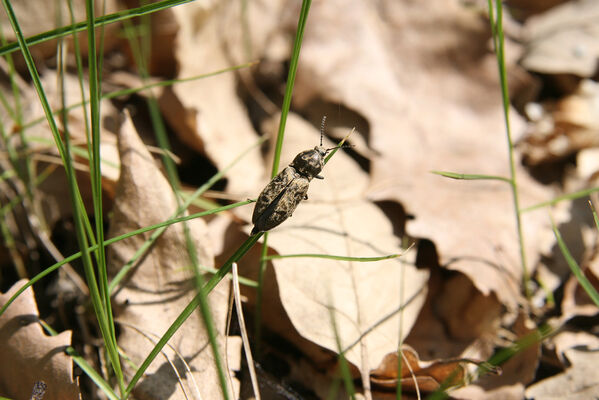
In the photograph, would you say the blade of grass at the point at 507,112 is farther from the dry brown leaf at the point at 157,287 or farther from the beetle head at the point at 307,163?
the dry brown leaf at the point at 157,287

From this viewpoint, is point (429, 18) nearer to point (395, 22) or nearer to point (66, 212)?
point (395, 22)

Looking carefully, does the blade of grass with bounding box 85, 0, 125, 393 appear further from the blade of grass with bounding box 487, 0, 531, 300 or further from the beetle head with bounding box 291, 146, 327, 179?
the blade of grass with bounding box 487, 0, 531, 300

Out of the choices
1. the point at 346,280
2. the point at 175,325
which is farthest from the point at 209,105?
the point at 175,325

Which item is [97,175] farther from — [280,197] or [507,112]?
[507,112]

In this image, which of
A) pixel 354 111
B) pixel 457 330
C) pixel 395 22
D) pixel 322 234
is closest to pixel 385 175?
pixel 354 111

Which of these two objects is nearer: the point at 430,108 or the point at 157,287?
the point at 157,287

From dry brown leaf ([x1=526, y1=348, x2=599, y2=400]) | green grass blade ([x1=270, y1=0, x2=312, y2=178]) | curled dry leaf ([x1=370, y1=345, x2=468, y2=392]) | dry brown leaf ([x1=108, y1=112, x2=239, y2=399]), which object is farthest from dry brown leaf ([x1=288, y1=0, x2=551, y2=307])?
dry brown leaf ([x1=108, y1=112, x2=239, y2=399])
